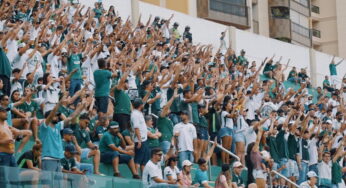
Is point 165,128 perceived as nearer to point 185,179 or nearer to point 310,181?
point 185,179

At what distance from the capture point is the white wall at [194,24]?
1385 inches

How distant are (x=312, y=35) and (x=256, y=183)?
40.4m

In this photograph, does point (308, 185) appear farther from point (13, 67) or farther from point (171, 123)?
point (13, 67)

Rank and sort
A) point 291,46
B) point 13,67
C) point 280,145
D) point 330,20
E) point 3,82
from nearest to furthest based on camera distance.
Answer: point 3,82
point 13,67
point 280,145
point 291,46
point 330,20

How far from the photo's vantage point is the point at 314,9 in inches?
2486

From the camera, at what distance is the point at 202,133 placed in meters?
22.5

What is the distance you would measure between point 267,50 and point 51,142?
80.7 feet

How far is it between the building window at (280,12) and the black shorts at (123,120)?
124 feet

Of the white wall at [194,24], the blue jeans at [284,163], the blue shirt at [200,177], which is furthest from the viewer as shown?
the white wall at [194,24]

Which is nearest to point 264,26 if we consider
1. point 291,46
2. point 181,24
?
point 291,46

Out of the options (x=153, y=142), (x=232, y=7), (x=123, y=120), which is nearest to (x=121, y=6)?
(x=123, y=120)

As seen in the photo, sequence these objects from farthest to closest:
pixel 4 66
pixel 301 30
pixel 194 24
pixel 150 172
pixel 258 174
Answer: pixel 301 30
pixel 194 24
pixel 258 174
pixel 4 66
pixel 150 172

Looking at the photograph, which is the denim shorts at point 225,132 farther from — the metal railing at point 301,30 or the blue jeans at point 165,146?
the metal railing at point 301,30

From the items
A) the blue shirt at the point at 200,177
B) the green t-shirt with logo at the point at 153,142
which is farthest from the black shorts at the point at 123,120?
the blue shirt at the point at 200,177
